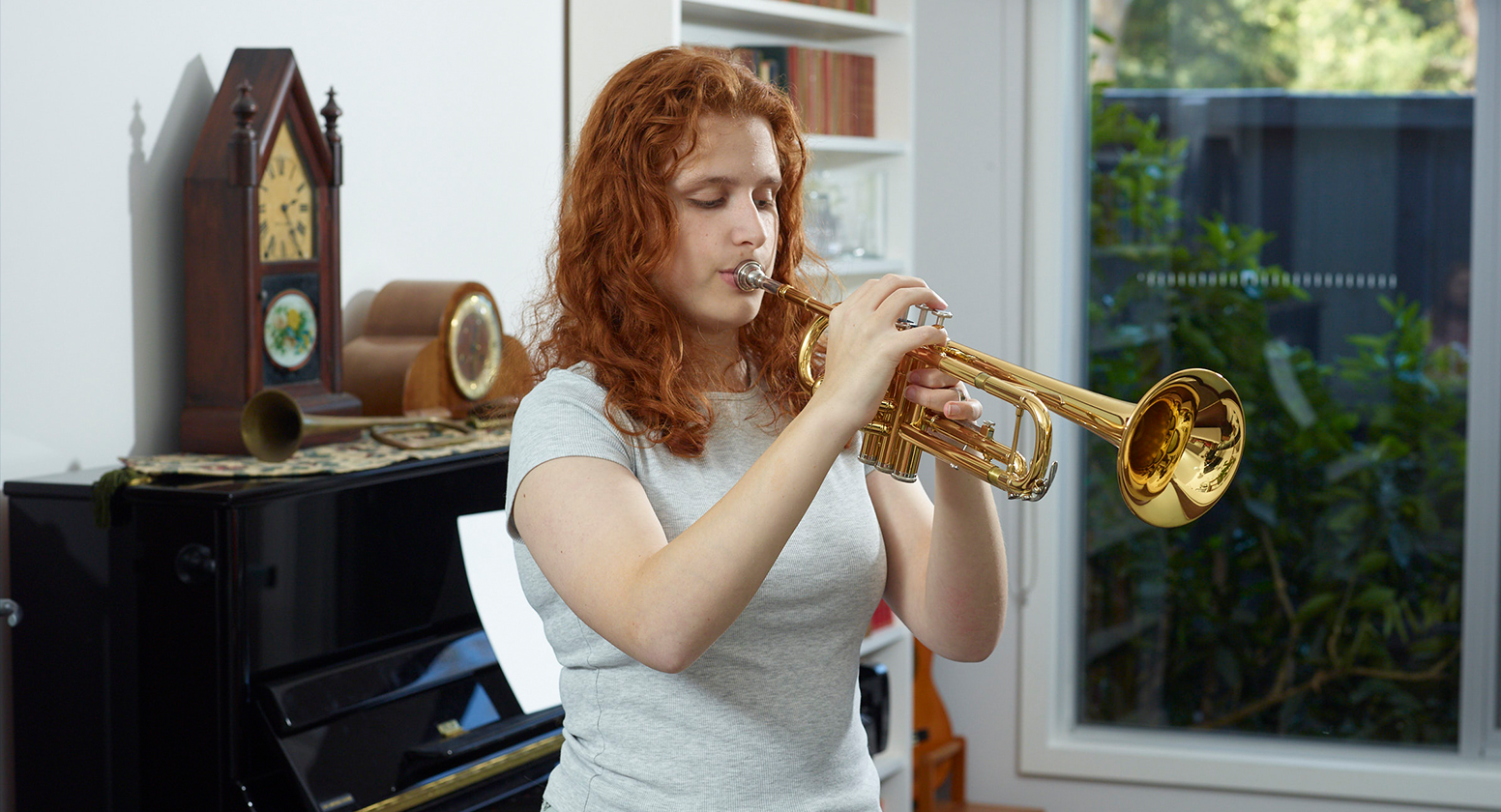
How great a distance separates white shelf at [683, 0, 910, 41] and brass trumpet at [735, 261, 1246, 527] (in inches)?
66.9

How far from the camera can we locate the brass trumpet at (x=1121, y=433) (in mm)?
1146

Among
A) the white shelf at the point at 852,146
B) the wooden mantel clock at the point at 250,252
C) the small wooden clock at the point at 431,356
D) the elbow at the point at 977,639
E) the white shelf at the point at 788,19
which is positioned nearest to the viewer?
the elbow at the point at 977,639

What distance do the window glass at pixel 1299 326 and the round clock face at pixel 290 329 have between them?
2.31 metres

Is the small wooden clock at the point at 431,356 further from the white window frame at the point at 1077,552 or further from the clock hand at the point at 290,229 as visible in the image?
the white window frame at the point at 1077,552

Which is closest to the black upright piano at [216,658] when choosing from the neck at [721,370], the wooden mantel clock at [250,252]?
the wooden mantel clock at [250,252]

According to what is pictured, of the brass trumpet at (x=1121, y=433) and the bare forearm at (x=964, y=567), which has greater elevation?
the brass trumpet at (x=1121, y=433)

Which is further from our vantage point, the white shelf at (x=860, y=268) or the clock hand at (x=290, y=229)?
the white shelf at (x=860, y=268)

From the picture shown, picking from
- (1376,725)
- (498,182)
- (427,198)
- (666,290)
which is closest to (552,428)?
(666,290)

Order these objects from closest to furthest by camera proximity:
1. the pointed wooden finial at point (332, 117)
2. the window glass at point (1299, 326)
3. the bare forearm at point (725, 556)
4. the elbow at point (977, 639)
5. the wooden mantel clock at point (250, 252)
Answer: the bare forearm at point (725, 556), the elbow at point (977, 639), the wooden mantel clock at point (250, 252), the pointed wooden finial at point (332, 117), the window glass at point (1299, 326)

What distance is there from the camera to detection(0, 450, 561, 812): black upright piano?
157cm

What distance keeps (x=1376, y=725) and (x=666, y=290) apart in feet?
9.81

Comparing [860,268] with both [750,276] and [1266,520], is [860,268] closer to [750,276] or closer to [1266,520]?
[1266,520]

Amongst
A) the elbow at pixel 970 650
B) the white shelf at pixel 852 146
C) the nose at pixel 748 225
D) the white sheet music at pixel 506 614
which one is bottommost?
the white sheet music at pixel 506 614

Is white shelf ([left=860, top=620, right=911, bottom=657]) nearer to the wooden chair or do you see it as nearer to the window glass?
the wooden chair
